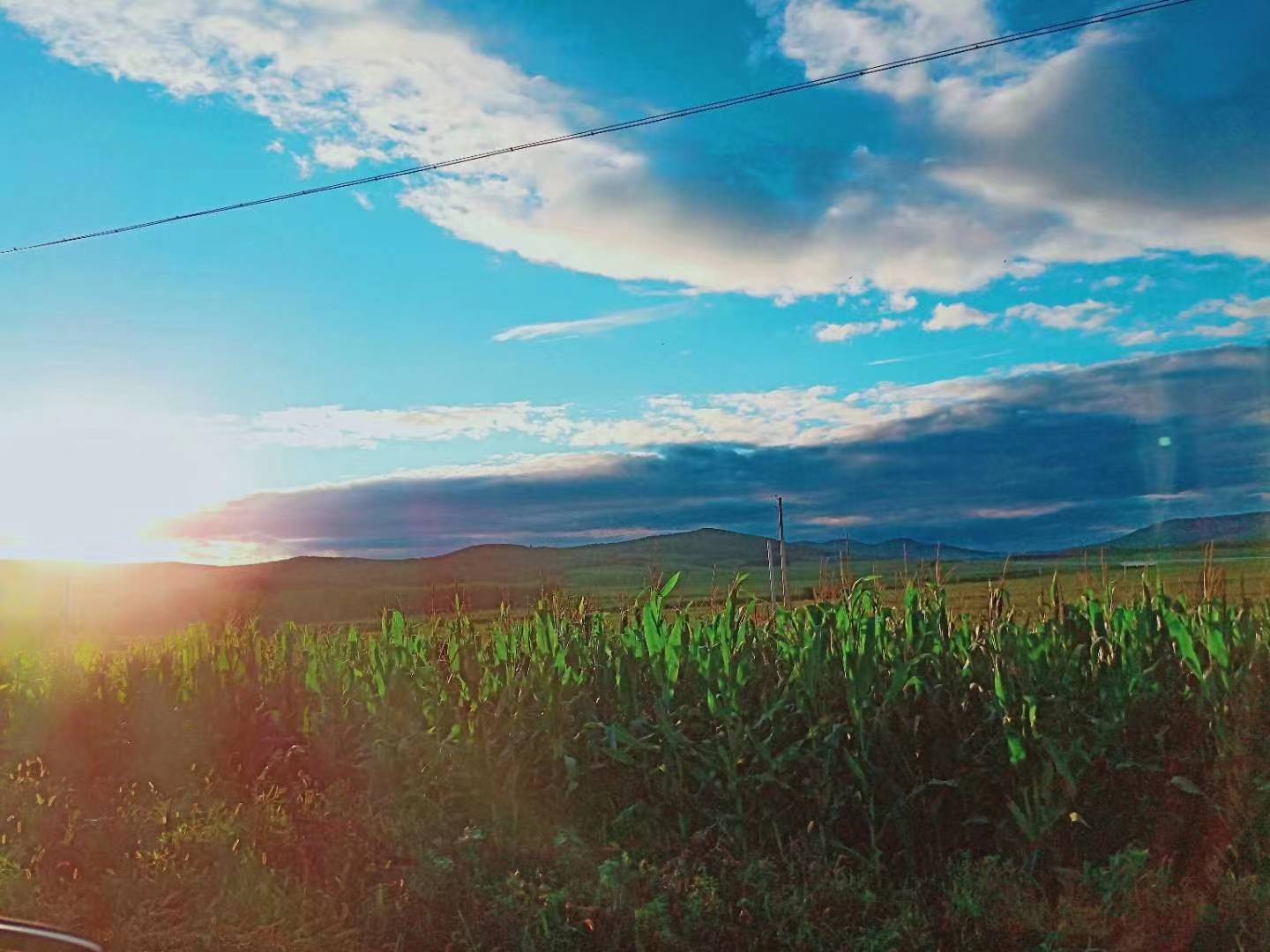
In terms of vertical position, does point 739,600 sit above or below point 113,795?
above

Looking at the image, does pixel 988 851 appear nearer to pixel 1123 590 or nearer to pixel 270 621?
pixel 1123 590

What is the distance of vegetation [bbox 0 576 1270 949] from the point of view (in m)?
5.45

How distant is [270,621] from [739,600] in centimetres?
490

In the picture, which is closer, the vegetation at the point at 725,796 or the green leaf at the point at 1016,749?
the vegetation at the point at 725,796

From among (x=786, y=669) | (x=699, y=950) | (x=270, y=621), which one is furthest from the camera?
(x=270, y=621)

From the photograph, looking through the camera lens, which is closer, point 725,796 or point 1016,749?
point 1016,749

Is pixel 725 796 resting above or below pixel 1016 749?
below

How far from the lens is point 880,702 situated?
6742 millimetres

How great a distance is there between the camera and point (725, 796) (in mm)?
6500

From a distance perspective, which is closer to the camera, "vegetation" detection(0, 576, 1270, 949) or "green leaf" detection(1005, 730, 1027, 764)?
"vegetation" detection(0, 576, 1270, 949)

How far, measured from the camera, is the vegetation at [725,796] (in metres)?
5.45

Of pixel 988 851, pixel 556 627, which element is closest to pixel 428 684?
pixel 556 627

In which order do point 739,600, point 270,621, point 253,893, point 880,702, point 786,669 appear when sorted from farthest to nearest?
point 270,621 < point 739,600 < point 786,669 < point 880,702 < point 253,893

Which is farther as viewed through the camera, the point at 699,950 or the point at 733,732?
the point at 733,732
